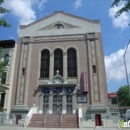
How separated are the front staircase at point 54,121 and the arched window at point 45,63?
686 centimetres

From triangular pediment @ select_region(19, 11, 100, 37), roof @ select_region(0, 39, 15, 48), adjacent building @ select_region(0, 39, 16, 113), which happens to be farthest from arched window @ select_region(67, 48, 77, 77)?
roof @ select_region(0, 39, 15, 48)

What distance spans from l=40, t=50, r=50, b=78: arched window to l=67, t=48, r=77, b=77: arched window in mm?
3391

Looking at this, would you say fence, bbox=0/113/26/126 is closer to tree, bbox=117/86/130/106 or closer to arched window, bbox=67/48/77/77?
arched window, bbox=67/48/77/77

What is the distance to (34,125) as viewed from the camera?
627 inches

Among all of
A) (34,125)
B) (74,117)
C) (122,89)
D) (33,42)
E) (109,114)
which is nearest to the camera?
(34,125)

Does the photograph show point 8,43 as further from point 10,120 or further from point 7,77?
point 10,120

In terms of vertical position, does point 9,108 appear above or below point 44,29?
below

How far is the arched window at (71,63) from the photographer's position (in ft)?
73.7

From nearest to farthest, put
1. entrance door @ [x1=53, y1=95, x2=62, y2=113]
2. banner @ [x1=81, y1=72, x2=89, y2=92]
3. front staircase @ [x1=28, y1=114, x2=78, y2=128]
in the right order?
1. front staircase @ [x1=28, y1=114, x2=78, y2=128]
2. banner @ [x1=81, y1=72, x2=89, y2=92]
3. entrance door @ [x1=53, y1=95, x2=62, y2=113]

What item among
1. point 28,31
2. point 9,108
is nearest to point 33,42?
point 28,31

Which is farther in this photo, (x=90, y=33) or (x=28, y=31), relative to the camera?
(x=28, y=31)

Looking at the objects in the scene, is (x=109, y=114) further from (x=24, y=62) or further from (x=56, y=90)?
(x=24, y=62)

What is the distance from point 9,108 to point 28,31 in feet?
43.3

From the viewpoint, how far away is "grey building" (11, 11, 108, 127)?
2061 centimetres
